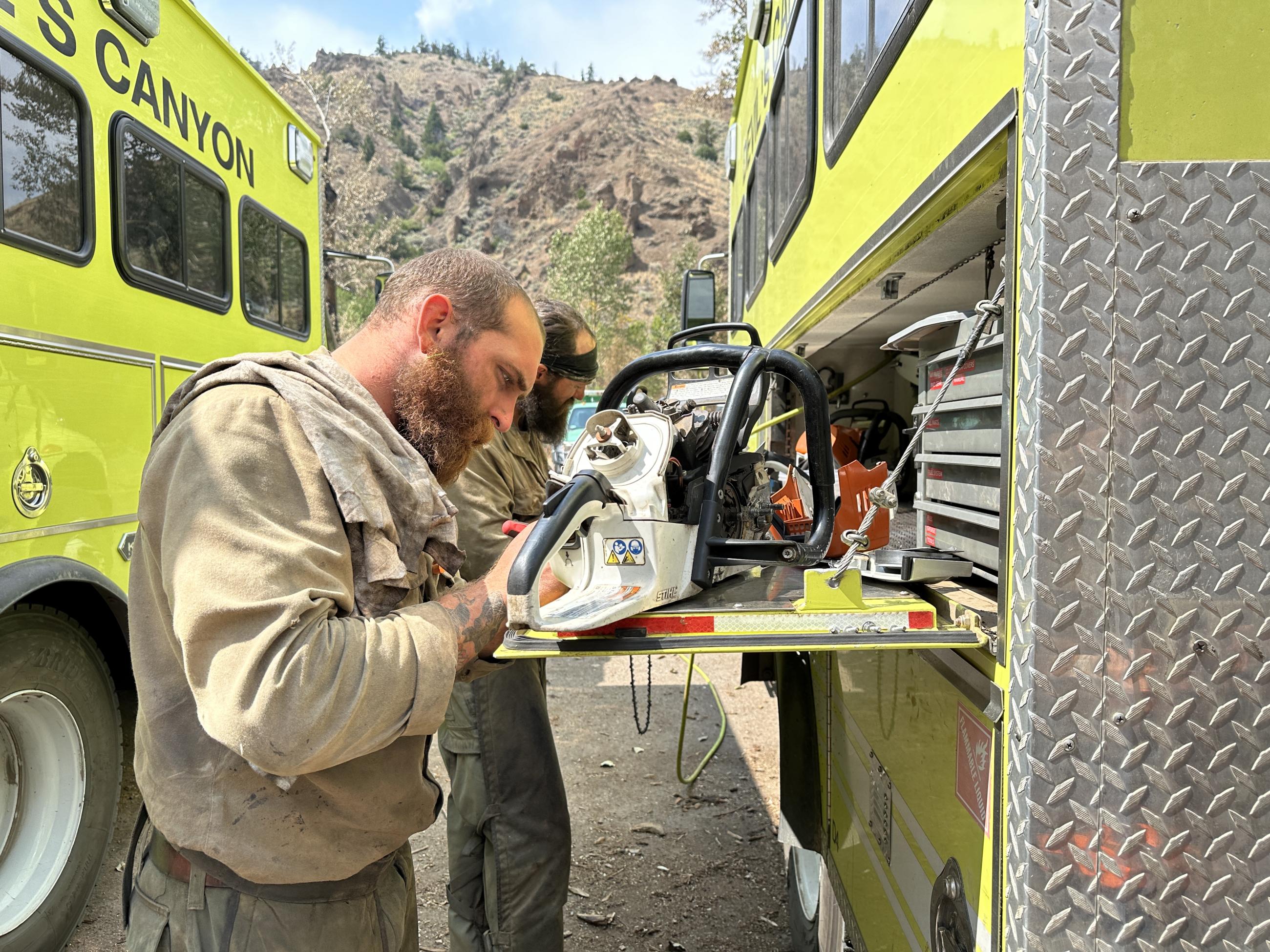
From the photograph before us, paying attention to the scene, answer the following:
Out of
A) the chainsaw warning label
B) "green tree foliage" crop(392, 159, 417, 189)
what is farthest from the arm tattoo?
"green tree foliage" crop(392, 159, 417, 189)

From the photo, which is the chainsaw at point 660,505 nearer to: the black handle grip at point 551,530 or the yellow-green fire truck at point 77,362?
the black handle grip at point 551,530

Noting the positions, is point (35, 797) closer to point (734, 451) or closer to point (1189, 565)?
point (734, 451)

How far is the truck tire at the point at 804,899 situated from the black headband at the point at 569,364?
1.98 m

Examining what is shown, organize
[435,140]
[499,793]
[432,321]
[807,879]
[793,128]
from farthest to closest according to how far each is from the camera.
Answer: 1. [435,140]
2. [793,128]
3. [807,879]
4. [499,793]
5. [432,321]

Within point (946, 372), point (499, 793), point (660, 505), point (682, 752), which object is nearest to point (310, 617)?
point (660, 505)

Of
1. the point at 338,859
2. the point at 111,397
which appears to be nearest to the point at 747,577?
the point at 338,859

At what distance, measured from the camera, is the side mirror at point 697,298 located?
6121 millimetres

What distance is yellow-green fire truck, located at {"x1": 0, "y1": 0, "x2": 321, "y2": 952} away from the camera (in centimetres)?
272

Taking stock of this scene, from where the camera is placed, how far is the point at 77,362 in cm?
302

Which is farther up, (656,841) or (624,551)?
(624,551)

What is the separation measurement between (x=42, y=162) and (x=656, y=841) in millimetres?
3871

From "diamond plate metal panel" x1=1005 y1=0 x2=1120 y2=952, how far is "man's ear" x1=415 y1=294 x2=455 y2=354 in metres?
1.03

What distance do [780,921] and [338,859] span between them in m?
2.58

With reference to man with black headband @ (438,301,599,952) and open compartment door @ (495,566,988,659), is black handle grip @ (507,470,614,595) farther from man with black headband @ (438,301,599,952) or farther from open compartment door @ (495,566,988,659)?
man with black headband @ (438,301,599,952)
